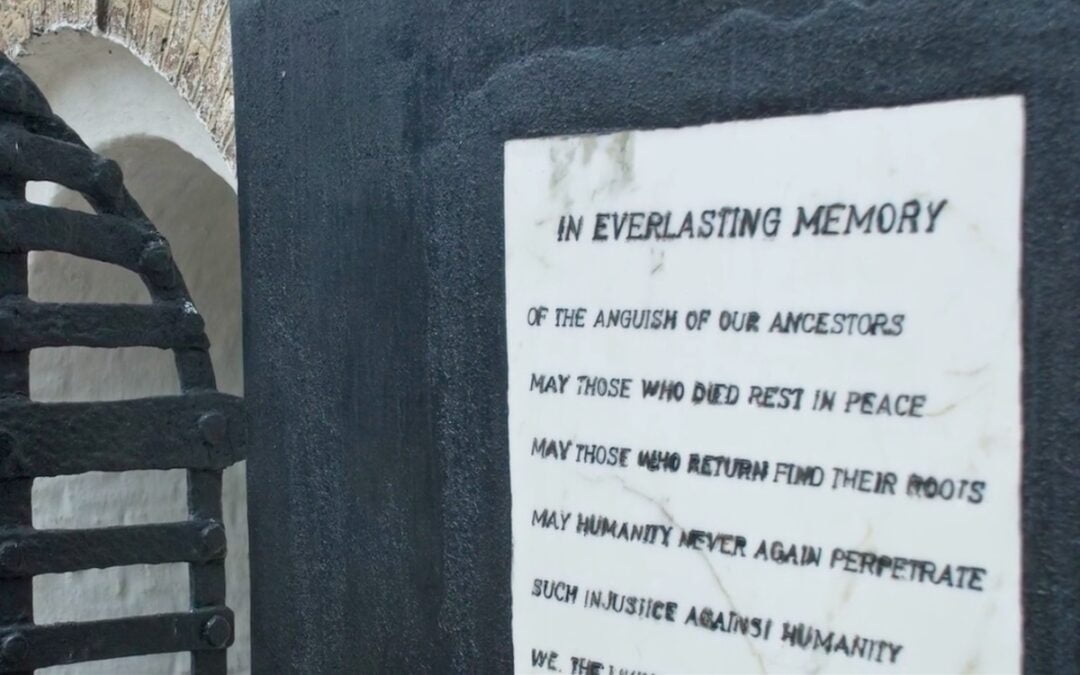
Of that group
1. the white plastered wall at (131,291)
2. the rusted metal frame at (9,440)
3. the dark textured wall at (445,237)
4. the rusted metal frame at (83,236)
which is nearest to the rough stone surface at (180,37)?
the white plastered wall at (131,291)

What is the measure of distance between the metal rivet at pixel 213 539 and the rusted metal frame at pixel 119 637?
0.10 meters

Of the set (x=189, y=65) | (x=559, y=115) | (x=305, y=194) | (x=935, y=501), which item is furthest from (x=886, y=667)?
(x=189, y=65)

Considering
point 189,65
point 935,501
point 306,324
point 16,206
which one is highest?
point 189,65

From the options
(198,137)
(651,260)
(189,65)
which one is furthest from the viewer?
(198,137)

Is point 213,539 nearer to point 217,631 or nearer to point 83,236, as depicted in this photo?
point 217,631

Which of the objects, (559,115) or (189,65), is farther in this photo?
(189,65)

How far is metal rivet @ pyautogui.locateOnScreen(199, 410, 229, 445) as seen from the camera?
2.05 m

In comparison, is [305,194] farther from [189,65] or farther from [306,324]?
[189,65]

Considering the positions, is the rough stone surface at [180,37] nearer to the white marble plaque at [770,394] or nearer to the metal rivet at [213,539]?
the metal rivet at [213,539]

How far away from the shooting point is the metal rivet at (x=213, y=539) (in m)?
2.04

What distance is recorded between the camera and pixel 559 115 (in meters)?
1.65

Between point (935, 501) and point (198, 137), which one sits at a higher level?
point (198, 137)

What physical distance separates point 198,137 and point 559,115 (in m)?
1.71

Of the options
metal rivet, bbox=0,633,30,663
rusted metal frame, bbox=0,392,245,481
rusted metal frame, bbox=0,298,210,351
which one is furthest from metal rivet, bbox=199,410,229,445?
metal rivet, bbox=0,633,30,663
